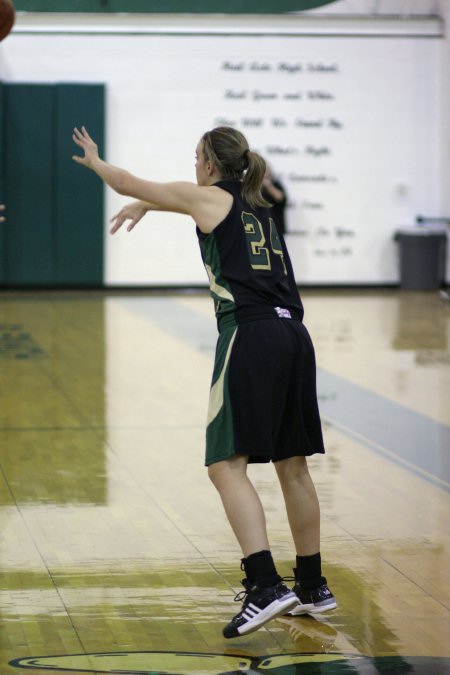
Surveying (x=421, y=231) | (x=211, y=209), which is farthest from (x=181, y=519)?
(x=421, y=231)

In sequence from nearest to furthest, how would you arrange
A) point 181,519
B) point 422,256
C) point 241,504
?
point 241,504 → point 181,519 → point 422,256

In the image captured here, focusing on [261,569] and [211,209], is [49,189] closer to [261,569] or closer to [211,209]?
[211,209]

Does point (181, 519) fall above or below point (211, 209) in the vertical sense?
below

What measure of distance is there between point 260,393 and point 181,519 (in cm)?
180

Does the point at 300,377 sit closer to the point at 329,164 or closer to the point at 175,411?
the point at 175,411

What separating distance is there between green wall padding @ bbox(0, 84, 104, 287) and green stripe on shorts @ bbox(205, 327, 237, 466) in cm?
1346

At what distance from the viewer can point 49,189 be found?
57.3 ft

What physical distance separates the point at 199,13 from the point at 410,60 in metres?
3.35

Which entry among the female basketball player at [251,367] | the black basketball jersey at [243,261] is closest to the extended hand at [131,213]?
the female basketball player at [251,367]

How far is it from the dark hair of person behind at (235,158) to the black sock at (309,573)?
1.35m

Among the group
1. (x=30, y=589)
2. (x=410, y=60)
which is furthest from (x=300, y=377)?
(x=410, y=60)

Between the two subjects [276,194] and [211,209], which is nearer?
[211,209]

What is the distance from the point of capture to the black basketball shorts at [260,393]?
13.9 ft

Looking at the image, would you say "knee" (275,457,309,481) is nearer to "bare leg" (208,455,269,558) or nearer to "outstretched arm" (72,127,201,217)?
"bare leg" (208,455,269,558)
